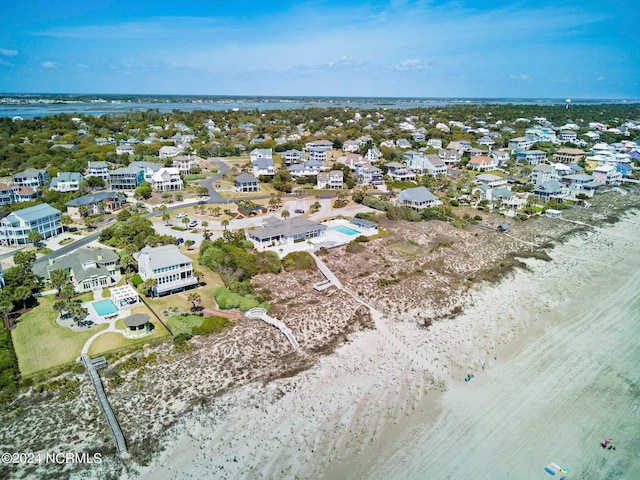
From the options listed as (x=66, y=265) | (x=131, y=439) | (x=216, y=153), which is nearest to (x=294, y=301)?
(x=131, y=439)

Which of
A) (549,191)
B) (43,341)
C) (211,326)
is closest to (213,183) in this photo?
(211,326)

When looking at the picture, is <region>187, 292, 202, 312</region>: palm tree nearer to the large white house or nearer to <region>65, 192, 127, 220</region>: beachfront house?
<region>65, 192, 127, 220</region>: beachfront house

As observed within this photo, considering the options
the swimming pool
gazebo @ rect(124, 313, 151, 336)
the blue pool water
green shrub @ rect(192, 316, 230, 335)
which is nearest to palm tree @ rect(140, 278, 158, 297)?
the swimming pool

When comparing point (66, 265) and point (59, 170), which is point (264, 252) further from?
point (59, 170)

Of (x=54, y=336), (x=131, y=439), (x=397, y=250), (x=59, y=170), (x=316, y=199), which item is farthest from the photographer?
(x=59, y=170)

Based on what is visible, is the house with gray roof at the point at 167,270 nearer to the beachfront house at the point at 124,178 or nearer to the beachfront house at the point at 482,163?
the beachfront house at the point at 124,178

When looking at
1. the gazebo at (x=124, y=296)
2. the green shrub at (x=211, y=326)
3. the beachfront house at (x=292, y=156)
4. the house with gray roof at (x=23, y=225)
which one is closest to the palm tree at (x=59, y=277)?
the gazebo at (x=124, y=296)
